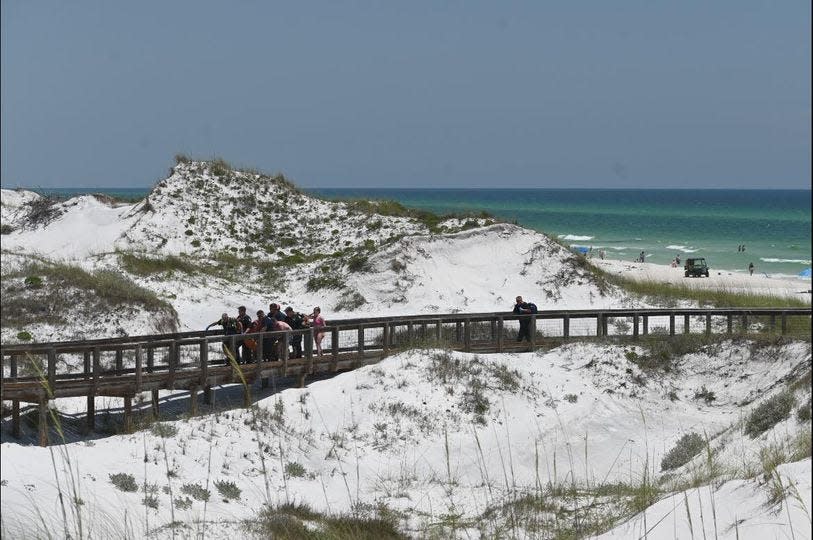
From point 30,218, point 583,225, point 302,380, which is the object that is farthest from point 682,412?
point 583,225

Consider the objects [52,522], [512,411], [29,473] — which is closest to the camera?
[52,522]

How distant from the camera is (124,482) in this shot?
17.0 m

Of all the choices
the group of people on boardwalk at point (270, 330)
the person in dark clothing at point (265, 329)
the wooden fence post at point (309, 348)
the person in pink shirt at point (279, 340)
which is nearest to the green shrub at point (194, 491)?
the group of people on boardwalk at point (270, 330)

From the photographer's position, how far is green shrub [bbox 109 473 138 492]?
16.9 metres

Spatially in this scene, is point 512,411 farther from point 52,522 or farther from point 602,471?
point 52,522

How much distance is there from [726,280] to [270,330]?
40900mm

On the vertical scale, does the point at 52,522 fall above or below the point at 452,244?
below

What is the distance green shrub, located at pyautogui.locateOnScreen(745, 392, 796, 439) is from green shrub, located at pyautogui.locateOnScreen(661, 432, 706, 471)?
1.68 meters

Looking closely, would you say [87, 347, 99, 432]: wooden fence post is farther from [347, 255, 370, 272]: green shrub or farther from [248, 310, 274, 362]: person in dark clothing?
[347, 255, 370, 272]: green shrub

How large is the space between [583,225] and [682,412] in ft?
433

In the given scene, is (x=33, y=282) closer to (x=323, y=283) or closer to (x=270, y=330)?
(x=270, y=330)

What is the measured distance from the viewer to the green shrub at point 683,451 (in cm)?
2034

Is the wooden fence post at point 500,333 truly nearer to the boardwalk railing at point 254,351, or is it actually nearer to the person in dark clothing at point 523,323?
the boardwalk railing at point 254,351

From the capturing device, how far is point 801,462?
1113 centimetres
